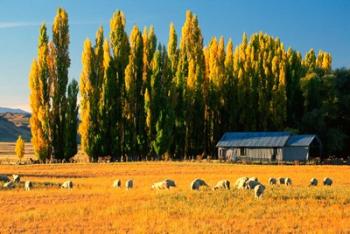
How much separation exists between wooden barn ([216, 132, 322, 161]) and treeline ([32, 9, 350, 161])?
3.76m

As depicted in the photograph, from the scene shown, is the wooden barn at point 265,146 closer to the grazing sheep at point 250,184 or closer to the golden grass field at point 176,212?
the grazing sheep at point 250,184

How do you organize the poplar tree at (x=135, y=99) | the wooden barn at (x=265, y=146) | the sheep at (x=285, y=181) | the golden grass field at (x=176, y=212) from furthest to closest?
the poplar tree at (x=135, y=99) < the wooden barn at (x=265, y=146) < the sheep at (x=285, y=181) < the golden grass field at (x=176, y=212)

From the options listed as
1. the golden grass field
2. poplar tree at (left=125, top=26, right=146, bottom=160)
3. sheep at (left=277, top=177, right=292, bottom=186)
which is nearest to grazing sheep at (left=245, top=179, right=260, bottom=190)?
the golden grass field

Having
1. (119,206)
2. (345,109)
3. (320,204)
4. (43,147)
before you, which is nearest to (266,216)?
(320,204)

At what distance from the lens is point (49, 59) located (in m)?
62.5

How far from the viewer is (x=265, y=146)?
2434 inches

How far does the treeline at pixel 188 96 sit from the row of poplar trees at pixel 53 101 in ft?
0.86

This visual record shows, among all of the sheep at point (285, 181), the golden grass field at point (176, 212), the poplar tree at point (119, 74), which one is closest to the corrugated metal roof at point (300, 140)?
the poplar tree at point (119, 74)

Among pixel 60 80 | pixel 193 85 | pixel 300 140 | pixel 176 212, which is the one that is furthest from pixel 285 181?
pixel 60 80

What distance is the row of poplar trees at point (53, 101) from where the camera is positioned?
59812 mm

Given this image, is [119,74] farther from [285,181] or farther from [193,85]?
[285,181]

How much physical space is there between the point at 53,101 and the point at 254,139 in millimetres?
22998

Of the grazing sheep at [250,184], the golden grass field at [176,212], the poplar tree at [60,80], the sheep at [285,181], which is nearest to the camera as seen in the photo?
the golden grass field at [176,212]

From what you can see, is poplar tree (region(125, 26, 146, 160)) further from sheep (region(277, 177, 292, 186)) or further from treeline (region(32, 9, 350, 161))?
sheep (region(277, 177, 292, 186))
